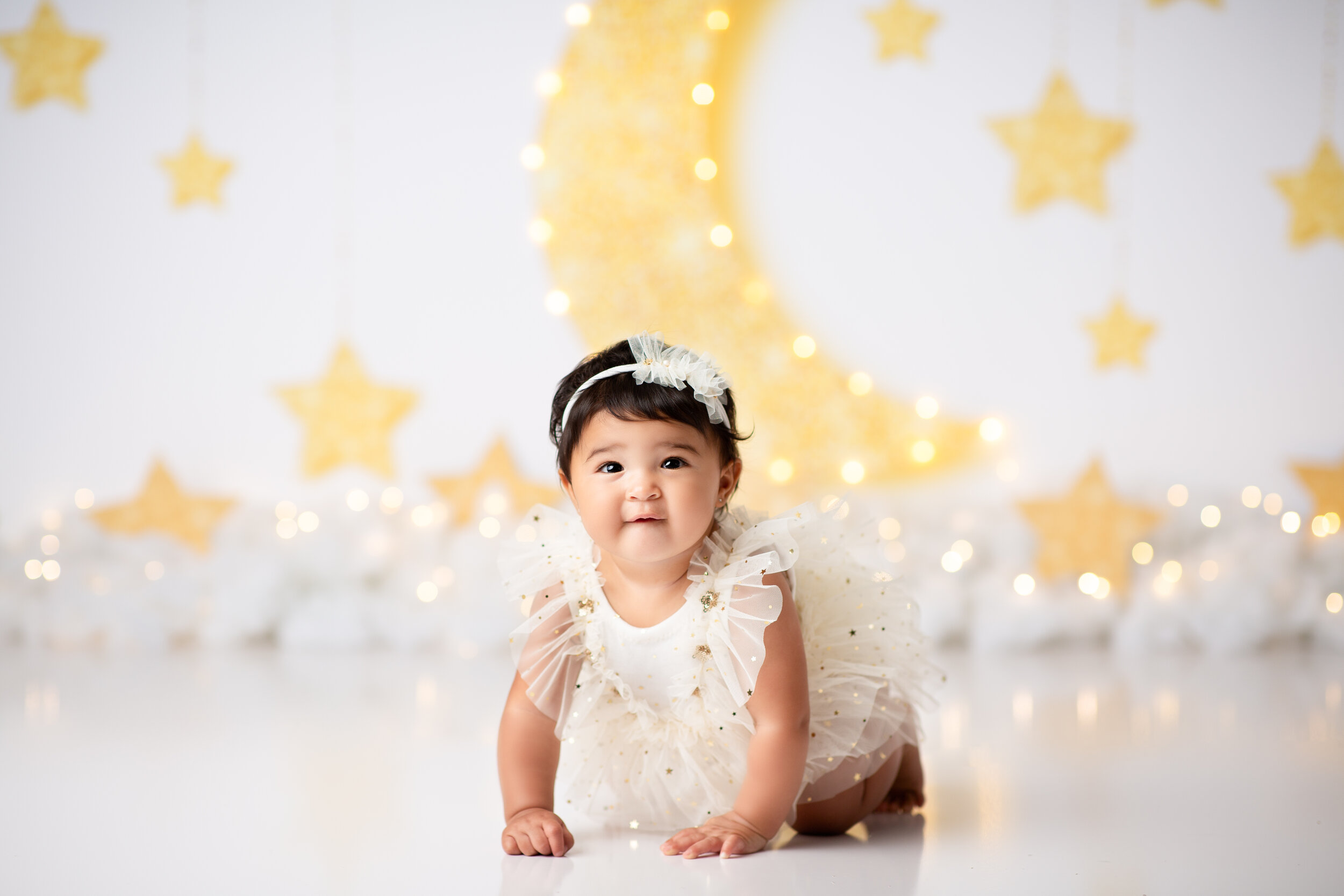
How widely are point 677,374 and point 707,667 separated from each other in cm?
33

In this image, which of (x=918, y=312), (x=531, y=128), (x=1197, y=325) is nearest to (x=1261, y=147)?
(x=1197, y=325)

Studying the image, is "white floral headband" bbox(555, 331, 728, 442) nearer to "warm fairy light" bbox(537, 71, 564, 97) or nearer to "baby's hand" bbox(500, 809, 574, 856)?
"baby's hand" bbox(500, 809, 574, 856)

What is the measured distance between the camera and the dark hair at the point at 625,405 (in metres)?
1.21

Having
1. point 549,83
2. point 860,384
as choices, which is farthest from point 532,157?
point 860,384

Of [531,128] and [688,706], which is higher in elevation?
[531,128]

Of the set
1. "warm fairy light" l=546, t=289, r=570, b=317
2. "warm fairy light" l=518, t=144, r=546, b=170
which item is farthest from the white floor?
"warm fairy light" l=518, t=144, r=546, b=170

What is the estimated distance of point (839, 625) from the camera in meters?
1.37

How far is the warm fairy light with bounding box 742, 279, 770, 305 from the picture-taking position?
→ 2.96m

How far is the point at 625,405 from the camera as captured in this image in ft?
4.00

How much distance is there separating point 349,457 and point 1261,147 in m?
2.57

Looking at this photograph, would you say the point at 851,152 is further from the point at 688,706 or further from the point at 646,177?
the point at 688,706

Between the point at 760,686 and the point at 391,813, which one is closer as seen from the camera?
the point at 760,686

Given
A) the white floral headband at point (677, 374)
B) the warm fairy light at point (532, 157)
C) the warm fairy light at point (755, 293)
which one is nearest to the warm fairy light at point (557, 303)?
the warm fairy light at point (532, 157)

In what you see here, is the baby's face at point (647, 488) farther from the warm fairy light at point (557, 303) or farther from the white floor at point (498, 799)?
the warm fairy light at point (557, 303)
